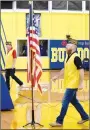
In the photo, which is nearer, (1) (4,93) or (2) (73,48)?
(2) (73,48)

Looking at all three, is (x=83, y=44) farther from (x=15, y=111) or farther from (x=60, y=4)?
(x=15, y=111)

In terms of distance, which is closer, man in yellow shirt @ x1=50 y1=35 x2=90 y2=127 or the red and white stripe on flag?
man in yellow shirt @ x1=50 y1=35 x2=90 y2=127

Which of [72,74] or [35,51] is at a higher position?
[35,51]

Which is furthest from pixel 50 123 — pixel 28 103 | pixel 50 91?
pixel 50 91

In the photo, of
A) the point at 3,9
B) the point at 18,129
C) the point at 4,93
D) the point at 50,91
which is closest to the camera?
the point at 18,129

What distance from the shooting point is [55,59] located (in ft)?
93.2

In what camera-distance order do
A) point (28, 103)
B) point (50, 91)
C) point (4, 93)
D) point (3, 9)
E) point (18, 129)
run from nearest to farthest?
point (18, 129) < point (4, 93) < point (28, 103) < point (50, 91) < point (3, 9)

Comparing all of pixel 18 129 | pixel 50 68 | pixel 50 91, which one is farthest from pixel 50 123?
pixel 50 68

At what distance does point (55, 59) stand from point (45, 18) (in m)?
3.29

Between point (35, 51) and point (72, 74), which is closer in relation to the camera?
point (72, 74)

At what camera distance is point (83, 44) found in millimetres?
29109

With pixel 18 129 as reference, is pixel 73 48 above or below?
above

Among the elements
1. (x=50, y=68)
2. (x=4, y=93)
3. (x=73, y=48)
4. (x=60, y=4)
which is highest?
(x=60, y=4)

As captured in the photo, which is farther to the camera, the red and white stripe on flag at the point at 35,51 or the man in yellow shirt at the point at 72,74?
the red and white stripe on flag at the point at 35,51
